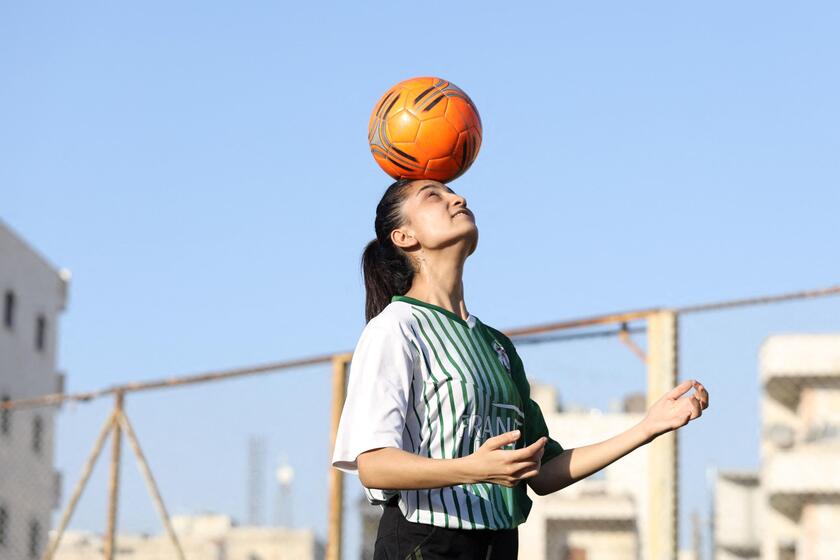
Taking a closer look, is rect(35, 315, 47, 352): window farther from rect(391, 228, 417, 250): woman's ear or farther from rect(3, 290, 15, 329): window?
rect(391, 228, 417, 250): woman's ear

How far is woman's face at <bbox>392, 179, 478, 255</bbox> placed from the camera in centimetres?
406

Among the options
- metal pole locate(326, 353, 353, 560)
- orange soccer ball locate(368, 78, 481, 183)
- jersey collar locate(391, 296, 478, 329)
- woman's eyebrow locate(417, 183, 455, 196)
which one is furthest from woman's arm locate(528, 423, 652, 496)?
metal pole locate(326, 353, 353, 560)

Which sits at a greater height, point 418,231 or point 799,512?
point 418,231

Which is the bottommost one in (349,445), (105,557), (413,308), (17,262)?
(105,557)

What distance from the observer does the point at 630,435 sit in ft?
12.8

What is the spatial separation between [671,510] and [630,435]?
3.69 meters

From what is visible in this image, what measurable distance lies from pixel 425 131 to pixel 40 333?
57.3 metres

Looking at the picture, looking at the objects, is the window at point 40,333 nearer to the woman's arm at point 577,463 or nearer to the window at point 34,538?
the window at point 34,538

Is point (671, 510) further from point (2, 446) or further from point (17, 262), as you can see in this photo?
point (17, 262)

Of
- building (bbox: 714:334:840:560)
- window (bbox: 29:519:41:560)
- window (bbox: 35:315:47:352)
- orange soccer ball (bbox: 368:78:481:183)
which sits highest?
window (bbox: 35:315:47:352)

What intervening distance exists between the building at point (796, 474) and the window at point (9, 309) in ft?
89.7

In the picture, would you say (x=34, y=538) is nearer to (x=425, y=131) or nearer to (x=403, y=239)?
(x=425, y=131)

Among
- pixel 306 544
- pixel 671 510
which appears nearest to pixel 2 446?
pixel 671 510

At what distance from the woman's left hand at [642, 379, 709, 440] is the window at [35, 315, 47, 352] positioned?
2249 inches
